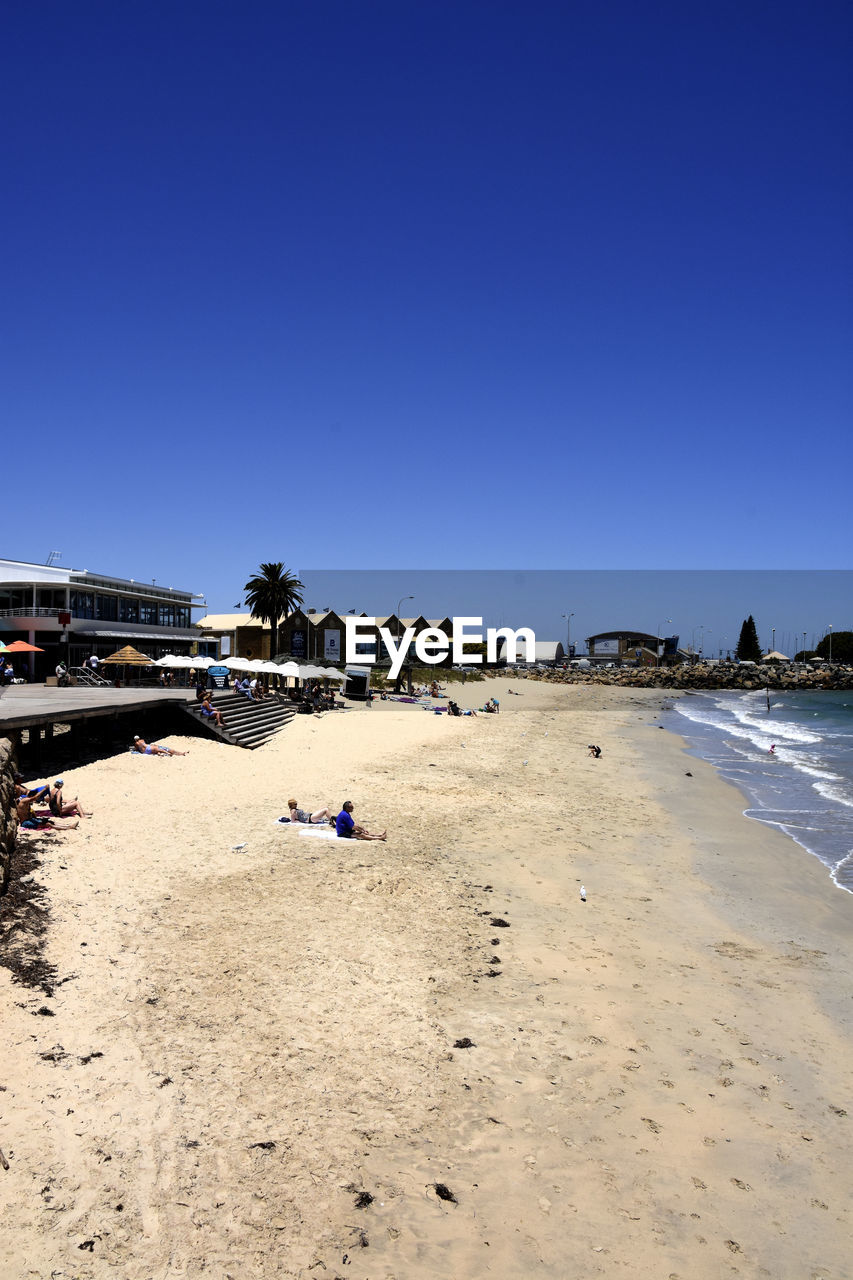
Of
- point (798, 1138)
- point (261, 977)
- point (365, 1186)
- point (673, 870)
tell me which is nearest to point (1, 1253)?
point (365, 1186)

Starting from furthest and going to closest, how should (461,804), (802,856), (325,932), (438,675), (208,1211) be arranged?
(438,675), (461,804), (802,856), (325,932), (208,1211)

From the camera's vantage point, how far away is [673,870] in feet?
45.2

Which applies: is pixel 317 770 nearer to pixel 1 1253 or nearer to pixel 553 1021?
pixel 553 1021

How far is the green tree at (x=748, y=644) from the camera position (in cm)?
16400

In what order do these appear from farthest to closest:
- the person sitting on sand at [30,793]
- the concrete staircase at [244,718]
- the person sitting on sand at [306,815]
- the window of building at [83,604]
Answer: the window of building at [83,604], the concrete staircase at [244,718], the person sitting on sand at [306,815], the person sitting on sand at [30,793]

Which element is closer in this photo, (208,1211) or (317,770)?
(208,1211)

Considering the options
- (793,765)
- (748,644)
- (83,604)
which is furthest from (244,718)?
(748,644)

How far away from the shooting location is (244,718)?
27.2m

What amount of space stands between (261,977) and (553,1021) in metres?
3.07

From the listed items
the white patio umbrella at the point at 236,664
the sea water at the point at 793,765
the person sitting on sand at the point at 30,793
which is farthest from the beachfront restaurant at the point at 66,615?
the sea water at the point at 793,765

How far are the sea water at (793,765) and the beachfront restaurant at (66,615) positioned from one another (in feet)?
112

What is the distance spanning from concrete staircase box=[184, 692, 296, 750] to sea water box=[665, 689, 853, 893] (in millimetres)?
15174

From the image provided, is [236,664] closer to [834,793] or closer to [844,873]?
[834,793]

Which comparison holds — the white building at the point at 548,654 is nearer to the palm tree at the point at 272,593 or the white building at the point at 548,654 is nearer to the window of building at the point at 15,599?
the palm tree at the point at 272,593
